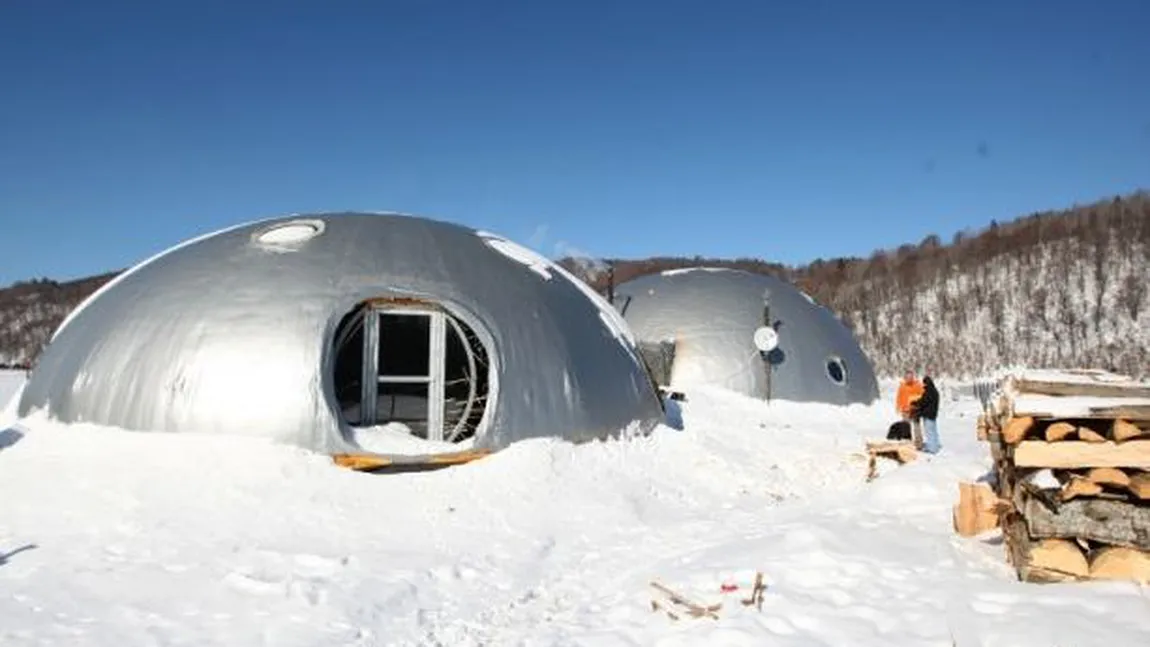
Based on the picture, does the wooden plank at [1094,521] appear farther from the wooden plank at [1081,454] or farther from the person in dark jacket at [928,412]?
the person in dark jacket at [928,412]

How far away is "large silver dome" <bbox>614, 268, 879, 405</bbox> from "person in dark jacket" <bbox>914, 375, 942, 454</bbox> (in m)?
7.21

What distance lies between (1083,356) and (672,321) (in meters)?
62.3

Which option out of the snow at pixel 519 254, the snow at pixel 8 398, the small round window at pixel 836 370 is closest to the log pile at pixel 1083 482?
the snow at pixel 519 254

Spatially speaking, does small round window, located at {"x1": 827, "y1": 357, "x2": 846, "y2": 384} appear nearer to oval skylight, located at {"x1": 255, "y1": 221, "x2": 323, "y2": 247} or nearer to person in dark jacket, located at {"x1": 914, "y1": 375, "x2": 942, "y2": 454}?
person in dark jacket, located at {"x1": 914, "y1": 375, "x2": 942, "y2": 454}

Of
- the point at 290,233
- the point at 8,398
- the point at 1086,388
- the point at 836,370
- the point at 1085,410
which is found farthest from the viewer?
the point at 8,398

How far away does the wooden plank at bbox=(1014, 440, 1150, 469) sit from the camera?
543 centimetres

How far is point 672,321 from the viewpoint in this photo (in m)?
23.5

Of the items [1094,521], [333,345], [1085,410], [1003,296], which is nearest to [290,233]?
[333,345]

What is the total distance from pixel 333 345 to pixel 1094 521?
27.7ft

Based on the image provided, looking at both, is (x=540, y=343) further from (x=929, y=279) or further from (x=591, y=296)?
(x=929, y=279)

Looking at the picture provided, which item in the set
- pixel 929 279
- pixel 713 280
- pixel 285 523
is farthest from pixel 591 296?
pixel 929 279

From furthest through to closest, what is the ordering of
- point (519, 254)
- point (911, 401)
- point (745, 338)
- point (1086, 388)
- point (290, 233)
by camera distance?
point (745, 338) → point (911, 401) → point (519, 254) → point (290, 233) → point (1086, 388)

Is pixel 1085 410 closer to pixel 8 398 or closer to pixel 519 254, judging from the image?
pixel 519 254

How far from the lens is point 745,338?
22.8 m
